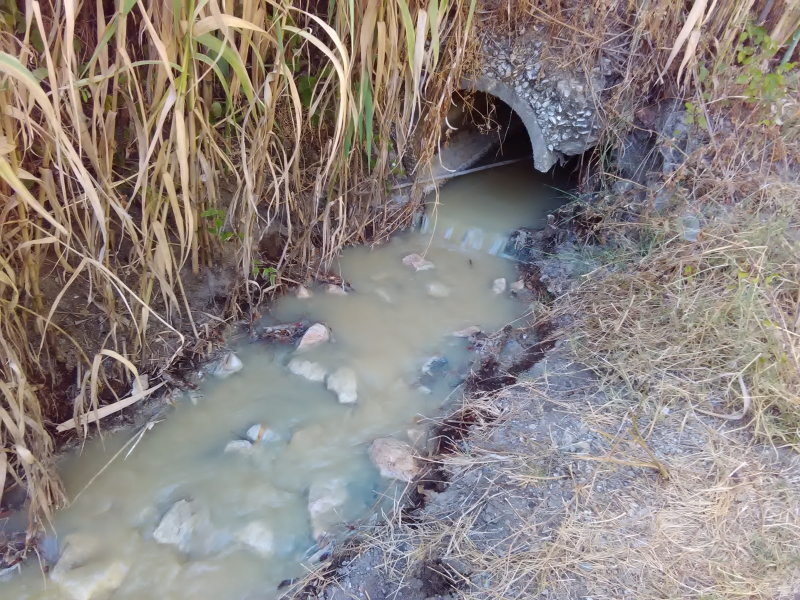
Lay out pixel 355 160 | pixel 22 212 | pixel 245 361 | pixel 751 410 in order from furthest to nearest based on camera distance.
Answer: pixel 355 160 → pixel 245 361 → pixel 751 410 → pixel 22 212

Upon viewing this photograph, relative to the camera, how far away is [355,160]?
1.91m

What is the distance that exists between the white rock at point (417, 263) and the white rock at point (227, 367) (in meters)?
0.78

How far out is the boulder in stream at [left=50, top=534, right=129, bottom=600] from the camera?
1.23 metres

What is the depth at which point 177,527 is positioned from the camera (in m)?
1.35

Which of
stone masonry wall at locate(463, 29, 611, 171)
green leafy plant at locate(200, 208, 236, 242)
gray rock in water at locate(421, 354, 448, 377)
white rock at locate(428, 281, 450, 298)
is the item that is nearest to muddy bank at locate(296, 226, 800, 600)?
gray rock in water at locate(421, 354, 448, 377)

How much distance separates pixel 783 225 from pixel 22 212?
1.94 metres

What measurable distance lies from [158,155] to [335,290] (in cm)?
87

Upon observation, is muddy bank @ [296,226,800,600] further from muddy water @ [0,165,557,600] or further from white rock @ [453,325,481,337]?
white rock @ [453,325,481,337]

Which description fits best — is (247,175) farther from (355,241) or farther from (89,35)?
(355,241)

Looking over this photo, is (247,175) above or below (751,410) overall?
above

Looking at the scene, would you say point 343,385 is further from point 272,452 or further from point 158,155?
point 158,155

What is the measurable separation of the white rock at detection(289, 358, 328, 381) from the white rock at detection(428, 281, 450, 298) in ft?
1.80

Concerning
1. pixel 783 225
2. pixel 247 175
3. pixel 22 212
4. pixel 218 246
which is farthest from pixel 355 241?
pixel 783 225

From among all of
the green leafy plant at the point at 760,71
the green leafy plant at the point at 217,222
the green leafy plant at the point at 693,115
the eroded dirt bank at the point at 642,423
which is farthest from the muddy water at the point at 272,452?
the green leafy plant at the point at 760,71
